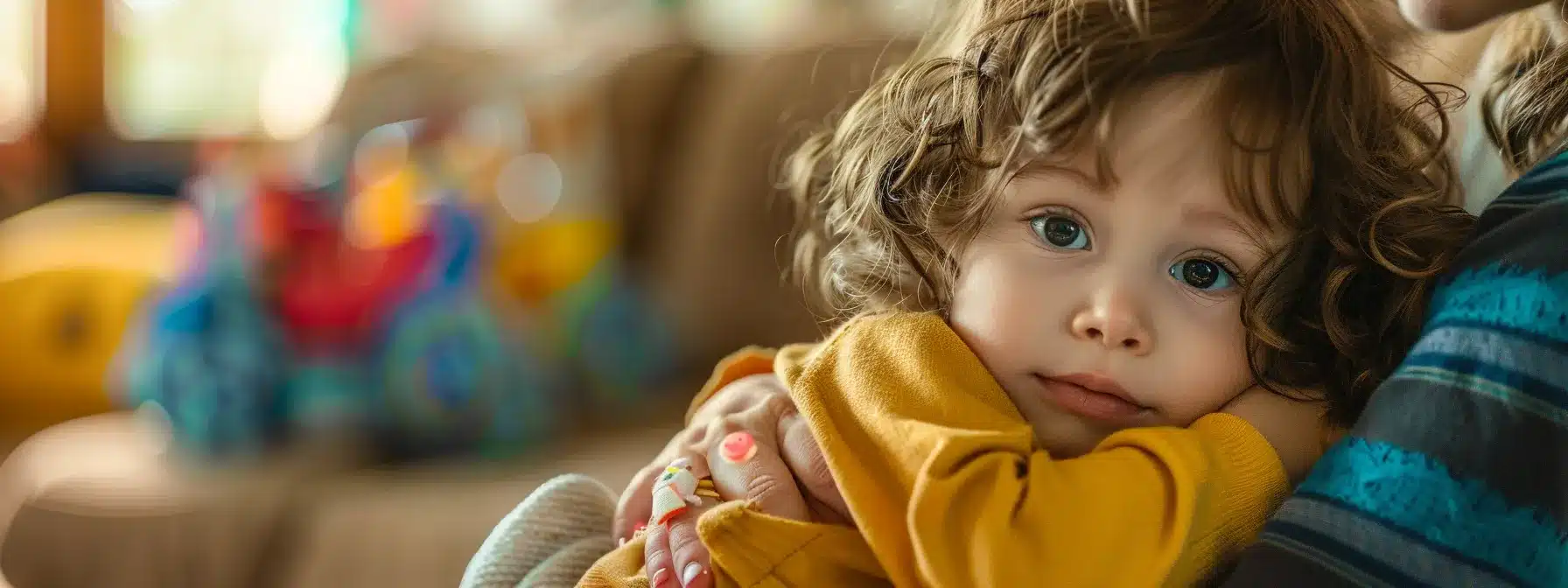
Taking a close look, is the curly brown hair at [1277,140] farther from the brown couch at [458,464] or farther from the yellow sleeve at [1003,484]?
the brown couch at [458,464]

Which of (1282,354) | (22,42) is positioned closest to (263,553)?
(1282,354)

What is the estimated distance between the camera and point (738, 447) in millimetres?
743

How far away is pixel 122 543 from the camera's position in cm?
170

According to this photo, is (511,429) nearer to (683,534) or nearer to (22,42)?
(683,534)

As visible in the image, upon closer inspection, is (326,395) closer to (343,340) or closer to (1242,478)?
(343,340)

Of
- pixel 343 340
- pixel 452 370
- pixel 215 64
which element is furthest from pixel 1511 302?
pixel 215 64

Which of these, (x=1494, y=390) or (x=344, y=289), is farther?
(x=344, y=289)

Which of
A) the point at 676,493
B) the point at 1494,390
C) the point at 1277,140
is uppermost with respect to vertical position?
the point at 1277,140

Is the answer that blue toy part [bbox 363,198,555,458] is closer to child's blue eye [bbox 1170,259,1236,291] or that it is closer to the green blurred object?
child's blue eye [bbox 1170,259,1236,291]

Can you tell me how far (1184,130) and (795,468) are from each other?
290 millimetres

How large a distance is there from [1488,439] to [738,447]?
39cm

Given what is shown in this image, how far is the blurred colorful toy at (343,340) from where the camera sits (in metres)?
1.72

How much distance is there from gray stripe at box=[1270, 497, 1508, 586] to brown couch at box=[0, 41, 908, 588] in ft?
3.57

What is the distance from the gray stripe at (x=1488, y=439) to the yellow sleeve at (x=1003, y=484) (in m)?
0.11
